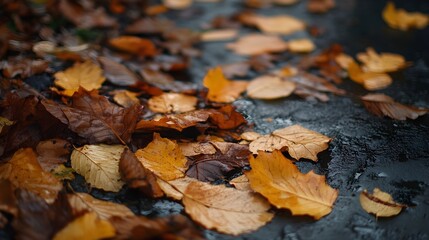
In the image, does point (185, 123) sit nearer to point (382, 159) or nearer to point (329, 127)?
point (329, 127)

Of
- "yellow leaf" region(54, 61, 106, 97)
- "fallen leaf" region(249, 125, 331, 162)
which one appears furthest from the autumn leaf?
"yellow leaf" region(54, 61, 106, 97)

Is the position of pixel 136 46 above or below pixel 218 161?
above

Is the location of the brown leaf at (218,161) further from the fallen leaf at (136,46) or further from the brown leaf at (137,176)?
the fallen leaf at (136,46)

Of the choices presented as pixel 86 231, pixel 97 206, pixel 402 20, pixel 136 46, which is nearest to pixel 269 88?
pixel 136 46

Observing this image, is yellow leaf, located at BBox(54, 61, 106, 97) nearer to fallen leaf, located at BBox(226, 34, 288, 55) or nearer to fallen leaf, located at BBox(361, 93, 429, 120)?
fallen leaf, located at BBox(226, 34, 288, 55)

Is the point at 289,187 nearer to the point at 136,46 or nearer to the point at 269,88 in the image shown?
the point at 269,88

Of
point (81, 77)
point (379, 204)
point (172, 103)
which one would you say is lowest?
point (379, 204)

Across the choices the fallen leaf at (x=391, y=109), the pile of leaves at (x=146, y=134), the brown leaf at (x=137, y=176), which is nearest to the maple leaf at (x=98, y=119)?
the pile of leaves at (x=146, y=134)
